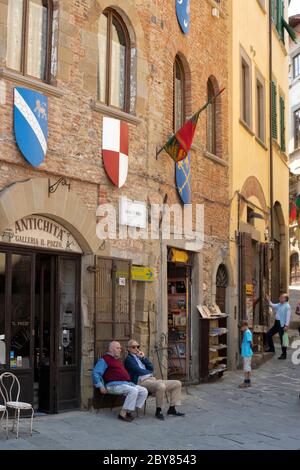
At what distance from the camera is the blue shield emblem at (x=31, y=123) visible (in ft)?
31.6

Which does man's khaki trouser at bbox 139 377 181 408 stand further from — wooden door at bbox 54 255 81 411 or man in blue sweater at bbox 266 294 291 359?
man in blue sweater at bbox 266 294 291 359

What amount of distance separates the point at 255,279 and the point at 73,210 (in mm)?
9835

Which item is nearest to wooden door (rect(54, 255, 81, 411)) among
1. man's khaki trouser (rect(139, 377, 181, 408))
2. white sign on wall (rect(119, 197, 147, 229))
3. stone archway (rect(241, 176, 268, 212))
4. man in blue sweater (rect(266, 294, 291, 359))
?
man's khaki trouser (rect(139, 377, 181, 408))

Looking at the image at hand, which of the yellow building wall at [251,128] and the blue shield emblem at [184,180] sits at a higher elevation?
the yellow building wall at [251,128]

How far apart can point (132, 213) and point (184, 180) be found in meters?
2.19

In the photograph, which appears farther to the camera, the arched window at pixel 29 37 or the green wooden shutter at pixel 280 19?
the green wooden shutter at pixel 280 19

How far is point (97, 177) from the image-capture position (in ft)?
36.6

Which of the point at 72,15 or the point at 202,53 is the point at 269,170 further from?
the point at 72,15

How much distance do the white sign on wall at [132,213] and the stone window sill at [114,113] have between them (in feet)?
4.37

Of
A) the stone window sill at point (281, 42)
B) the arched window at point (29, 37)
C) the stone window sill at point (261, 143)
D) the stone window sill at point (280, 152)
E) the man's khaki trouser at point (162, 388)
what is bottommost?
the man's khaki trouser at point (162, 388)

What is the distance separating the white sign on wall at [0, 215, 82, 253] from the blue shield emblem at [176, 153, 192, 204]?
132 inches

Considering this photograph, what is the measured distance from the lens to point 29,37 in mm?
10195

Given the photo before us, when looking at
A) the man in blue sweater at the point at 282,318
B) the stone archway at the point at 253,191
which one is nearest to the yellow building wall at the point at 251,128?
the stone archway at the point at 253,191

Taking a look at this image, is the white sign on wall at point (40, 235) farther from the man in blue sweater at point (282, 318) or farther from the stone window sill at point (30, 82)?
the man in blue sweater at point (282, 318)
